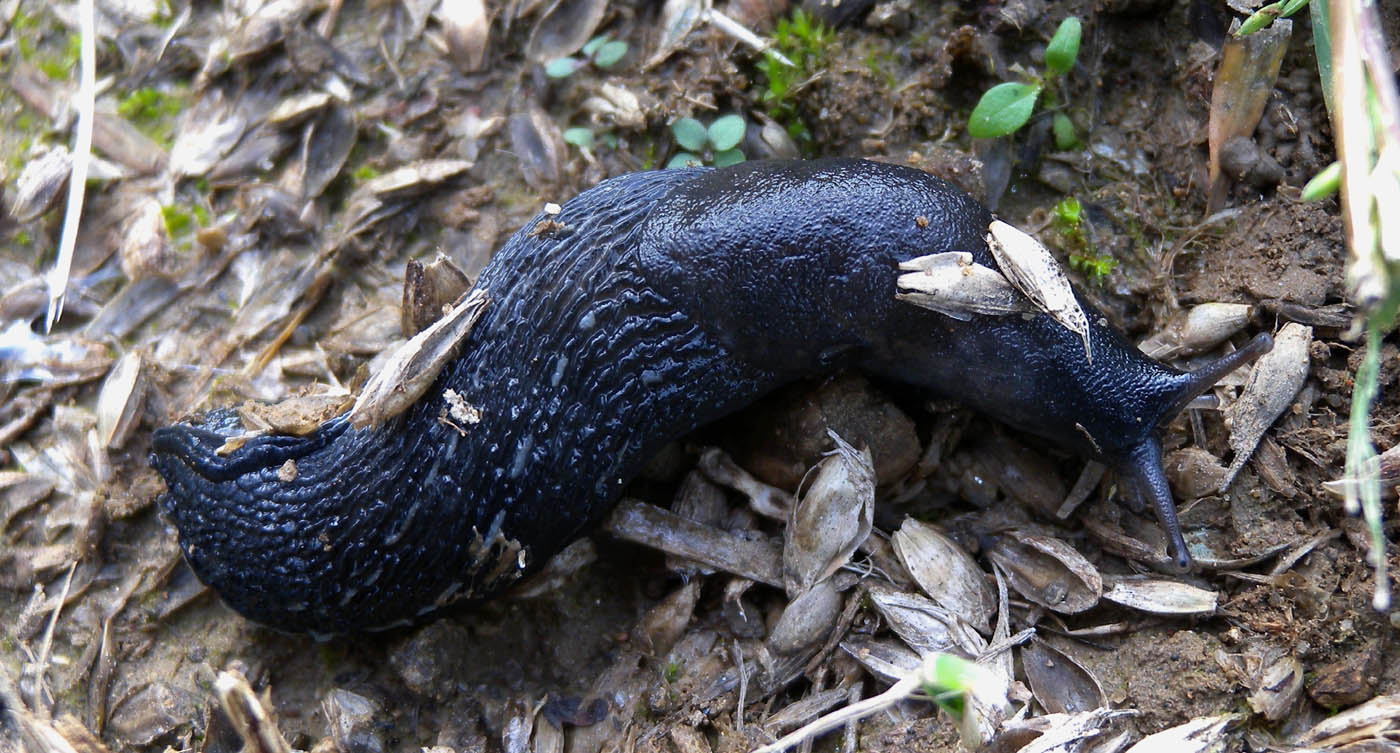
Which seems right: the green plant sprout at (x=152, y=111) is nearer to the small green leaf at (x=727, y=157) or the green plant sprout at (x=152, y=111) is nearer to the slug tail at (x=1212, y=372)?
the small green leaf at (x=727, y=157)

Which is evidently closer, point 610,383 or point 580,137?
point 610,383

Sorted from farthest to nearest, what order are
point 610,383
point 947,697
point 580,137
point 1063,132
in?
point 580,137, point 1063,132, point 610,383, point 947,697

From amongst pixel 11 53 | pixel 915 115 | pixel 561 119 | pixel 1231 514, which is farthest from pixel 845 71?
pixel 11 53

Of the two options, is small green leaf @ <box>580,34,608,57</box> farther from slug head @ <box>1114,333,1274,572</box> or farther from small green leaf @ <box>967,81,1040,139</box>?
slug head @ <box>1114,333,1274,572</box>

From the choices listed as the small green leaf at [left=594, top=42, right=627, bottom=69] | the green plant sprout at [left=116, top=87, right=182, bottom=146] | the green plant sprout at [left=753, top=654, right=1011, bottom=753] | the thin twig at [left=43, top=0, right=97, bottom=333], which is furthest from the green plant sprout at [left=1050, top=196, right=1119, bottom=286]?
the green plant sprout at [left=116, top=87, right=182, bottom=146]

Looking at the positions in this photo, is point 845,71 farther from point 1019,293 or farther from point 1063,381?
point 1063,381

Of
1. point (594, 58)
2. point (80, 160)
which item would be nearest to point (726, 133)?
point (594, 58)

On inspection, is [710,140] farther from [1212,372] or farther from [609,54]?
[1212,372]
